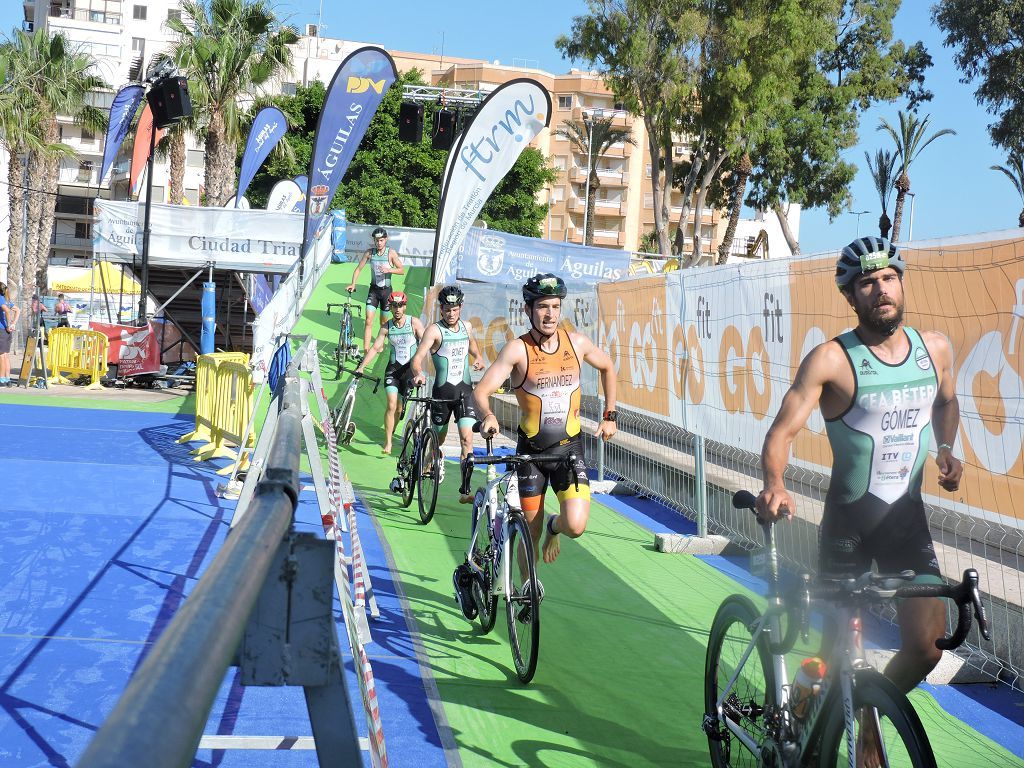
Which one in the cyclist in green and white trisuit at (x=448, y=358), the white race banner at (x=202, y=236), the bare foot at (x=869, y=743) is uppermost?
the white race banner at (x=202, y=236)

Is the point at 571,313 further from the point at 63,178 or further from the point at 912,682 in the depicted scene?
the point at 63,178

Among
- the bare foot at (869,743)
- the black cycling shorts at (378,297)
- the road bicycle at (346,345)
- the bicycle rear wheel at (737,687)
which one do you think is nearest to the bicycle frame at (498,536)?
the bicycle rear wheel at (737,687)

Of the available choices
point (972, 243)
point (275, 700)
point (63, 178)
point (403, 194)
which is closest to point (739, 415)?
point (972, 243)

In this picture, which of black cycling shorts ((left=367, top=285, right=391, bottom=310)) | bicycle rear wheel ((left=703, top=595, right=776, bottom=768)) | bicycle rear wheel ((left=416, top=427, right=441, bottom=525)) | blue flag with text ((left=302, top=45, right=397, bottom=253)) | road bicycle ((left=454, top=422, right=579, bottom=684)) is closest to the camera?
bicycle rear wheel ((left=703, top=595, right=776, bottom=768))

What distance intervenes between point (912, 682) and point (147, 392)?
19.4 m

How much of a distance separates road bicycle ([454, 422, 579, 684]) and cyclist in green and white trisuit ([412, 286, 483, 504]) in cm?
387

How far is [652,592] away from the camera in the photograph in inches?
317

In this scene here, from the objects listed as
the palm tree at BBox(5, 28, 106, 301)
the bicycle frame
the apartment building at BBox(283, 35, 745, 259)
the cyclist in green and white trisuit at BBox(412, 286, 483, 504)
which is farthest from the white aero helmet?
the apartment building at BBox(283, 35, 745, 259)

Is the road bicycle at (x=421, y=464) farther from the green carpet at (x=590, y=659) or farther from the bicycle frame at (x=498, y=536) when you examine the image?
the bicycle frame at (x=498, y=536)

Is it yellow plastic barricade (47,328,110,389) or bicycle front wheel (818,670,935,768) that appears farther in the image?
yellow plastic barricade (47,328,110,389)

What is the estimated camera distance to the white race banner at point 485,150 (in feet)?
60.4

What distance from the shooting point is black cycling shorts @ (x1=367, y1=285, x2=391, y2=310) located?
739 inches

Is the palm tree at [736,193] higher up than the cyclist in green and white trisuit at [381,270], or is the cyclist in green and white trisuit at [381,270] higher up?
the palm tree at [736,193]

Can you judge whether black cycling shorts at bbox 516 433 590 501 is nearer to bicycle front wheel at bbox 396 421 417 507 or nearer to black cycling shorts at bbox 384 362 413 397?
bicycle front wheel at bbox 396 421 417 507
